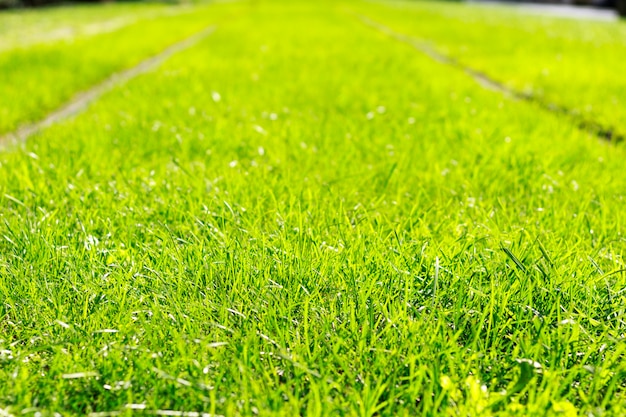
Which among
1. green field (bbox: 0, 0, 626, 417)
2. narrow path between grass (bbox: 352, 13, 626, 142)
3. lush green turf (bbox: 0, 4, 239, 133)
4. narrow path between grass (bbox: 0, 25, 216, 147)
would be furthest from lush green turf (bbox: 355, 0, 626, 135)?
lush green turf (bbox: 0, 4, 239, 133)

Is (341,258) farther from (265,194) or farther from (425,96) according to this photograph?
(425,96)

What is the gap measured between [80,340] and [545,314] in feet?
4.58

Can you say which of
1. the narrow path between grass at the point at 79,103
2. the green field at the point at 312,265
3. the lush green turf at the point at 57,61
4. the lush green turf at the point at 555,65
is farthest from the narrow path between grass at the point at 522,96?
the lush green turf at the point at 57,61

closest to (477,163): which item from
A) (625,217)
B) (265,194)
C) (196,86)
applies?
(625,217)

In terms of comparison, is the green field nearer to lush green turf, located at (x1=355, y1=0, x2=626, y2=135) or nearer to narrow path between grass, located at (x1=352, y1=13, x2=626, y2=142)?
narrow path between grass, located at (x1=352, y1=13, x2=626, y2=142)

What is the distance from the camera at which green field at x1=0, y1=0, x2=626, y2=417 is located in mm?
1655

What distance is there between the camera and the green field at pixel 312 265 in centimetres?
166

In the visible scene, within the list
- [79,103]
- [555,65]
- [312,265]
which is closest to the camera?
[312,265]

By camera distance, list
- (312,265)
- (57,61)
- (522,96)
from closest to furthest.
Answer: (312,265)
(522,96)
(57,61)

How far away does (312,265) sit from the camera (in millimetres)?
2219

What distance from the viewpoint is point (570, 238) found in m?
2.54

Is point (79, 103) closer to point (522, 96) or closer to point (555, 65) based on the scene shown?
point (522, 96)

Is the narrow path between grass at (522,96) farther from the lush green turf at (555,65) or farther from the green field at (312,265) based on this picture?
the green field at (312,265)

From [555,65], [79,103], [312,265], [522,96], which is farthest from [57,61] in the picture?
[312,265]
